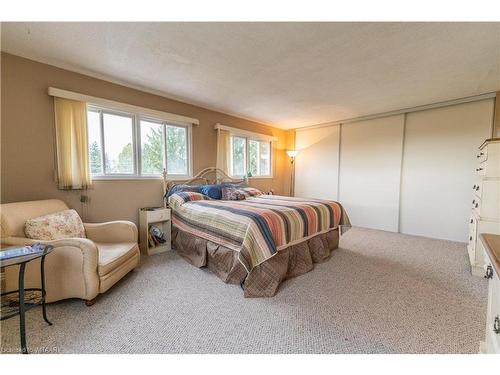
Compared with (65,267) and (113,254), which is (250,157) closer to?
(113,254)

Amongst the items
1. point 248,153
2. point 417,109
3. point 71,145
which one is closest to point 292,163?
point 248,153

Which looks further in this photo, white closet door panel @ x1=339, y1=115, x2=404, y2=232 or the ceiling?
white closet door panel @ x1=339, y1=115, x2=404, y2=232

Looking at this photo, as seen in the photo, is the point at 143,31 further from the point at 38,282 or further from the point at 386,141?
the point at 386,141

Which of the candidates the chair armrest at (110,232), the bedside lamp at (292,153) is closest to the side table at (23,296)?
the chair armrest at (110,232)

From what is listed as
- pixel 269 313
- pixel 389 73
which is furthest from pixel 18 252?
pixel 389 73

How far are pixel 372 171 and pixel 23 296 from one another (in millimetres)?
5246

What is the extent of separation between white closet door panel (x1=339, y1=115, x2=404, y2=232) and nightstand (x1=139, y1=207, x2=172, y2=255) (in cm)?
392

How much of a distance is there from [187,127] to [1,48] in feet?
7.10

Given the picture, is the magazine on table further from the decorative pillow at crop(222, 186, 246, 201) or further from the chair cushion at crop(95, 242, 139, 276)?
the decorative pillow at crop(222, 186, 246, 201)

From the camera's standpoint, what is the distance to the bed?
6.56 ft

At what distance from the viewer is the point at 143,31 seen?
71.4 inches

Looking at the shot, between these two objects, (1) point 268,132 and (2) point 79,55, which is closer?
(2) point 79,55

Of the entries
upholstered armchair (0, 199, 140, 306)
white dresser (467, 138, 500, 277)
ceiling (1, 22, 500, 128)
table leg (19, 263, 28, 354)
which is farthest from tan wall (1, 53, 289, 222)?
white dresser (467, 138, 500, 277)

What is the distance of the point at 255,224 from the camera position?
2049 millimetres
